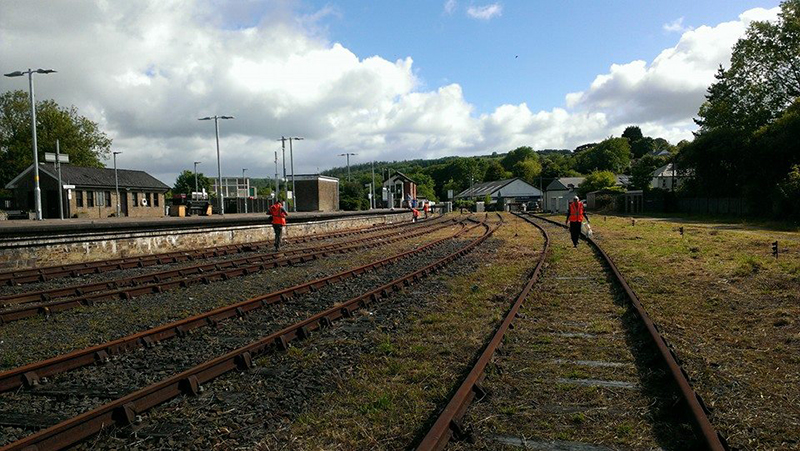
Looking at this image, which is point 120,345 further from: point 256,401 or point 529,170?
point 529,170

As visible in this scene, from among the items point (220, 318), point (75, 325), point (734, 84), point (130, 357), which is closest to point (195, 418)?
point (130, 357)

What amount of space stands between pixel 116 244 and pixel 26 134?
62.0 metres

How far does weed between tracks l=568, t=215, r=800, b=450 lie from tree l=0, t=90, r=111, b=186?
232 ft

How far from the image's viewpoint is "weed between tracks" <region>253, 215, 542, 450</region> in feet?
Answer: 14.8

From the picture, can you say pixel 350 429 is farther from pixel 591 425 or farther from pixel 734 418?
pixel 734 418

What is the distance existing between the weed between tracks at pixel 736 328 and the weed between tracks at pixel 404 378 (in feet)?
7.28

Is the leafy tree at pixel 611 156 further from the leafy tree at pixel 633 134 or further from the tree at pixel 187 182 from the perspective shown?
the tree at pixel 187 182

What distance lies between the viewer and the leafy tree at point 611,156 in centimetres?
14625

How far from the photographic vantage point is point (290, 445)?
434cm

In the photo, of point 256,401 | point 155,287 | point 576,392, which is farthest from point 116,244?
point 576,392

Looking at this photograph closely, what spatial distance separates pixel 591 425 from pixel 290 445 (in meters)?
2.25

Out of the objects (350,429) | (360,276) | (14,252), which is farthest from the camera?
(14,252)

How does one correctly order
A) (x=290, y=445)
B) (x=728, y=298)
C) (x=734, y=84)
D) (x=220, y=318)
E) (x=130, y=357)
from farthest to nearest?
(x=734, y=84) → (x=728, y=298) → (x=220, y=318) → (x=130, y=357) → (x=290, y=445)

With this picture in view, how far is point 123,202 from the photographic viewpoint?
2224 inches
